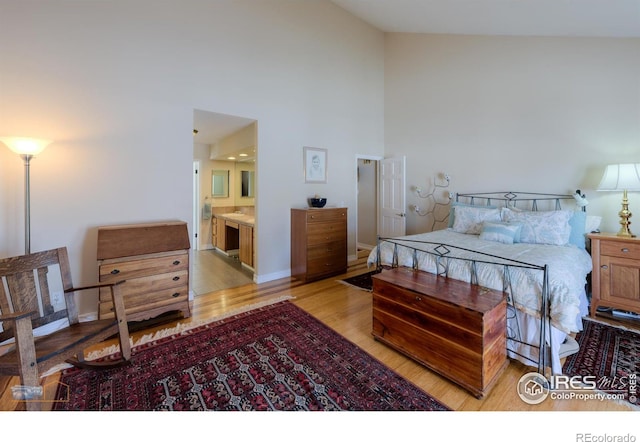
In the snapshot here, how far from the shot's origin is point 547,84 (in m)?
3.85

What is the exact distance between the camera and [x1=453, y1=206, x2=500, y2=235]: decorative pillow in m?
3.81

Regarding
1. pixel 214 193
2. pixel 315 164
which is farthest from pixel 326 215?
pixel 214 193

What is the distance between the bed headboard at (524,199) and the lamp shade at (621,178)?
388 millimetres

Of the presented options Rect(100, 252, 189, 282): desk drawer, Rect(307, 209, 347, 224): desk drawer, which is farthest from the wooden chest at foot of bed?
Rect(100, 252, 189, 282): desk drawer

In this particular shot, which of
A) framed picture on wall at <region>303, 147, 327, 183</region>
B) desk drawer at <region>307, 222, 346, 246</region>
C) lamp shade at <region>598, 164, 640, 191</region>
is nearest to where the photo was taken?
lamp shade at <region>598, 164, 640, 191</region>

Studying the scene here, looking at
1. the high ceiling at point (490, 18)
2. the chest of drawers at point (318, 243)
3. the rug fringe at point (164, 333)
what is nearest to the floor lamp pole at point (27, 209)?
the rug fringe at point (164, 333)

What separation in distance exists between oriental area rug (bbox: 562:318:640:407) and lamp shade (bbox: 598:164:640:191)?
1.47 m

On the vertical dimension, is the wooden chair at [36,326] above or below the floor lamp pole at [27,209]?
below

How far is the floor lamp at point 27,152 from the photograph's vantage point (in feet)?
7.42

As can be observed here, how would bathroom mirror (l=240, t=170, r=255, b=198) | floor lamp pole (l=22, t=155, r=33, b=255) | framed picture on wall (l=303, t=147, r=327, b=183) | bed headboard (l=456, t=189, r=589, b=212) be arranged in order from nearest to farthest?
floor lamp pole (l=22, t=155, r=33, b=255)
bed headboard (l=456, t=189, r=589, b=212)
framed picture on wall (l=303, t=147, r=327, b=183)
bathroom mirror (l=240, t=170, r=255, b=198)

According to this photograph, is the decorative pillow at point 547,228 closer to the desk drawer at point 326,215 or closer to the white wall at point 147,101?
the desk drawer at point 326,215

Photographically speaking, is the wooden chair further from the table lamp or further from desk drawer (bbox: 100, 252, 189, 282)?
the table lamp

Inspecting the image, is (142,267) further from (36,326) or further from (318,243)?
(318,243)
